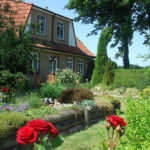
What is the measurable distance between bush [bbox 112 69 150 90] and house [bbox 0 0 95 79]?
4.60 meters

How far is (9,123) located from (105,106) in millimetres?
4242

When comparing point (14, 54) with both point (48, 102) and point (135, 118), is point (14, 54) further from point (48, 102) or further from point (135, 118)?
point (135, 118)

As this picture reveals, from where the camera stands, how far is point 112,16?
2558 centimetres

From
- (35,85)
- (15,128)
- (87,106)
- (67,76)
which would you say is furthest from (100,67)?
(15,128)

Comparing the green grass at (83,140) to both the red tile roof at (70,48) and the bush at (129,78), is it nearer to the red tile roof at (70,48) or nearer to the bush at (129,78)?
the bush at (129,78)

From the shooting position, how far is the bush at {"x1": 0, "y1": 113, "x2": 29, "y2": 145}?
3549 mm

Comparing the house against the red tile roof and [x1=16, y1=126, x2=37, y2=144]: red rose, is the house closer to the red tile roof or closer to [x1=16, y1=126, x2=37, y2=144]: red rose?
the red tile roof

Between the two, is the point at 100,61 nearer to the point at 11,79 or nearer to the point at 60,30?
the point at 60,30

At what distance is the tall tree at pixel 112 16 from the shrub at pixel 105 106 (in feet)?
54.3

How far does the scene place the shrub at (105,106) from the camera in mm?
7180

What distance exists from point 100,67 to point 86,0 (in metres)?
7.97

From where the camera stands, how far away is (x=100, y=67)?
2022cm

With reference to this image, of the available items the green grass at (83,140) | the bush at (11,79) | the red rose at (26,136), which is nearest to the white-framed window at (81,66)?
the bush at (11,79)

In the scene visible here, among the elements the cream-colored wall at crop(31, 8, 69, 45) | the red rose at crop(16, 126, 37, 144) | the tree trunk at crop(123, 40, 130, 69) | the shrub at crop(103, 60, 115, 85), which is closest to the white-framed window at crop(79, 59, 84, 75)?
the cream-colored wall at crop(31, 8, 69, 45)
